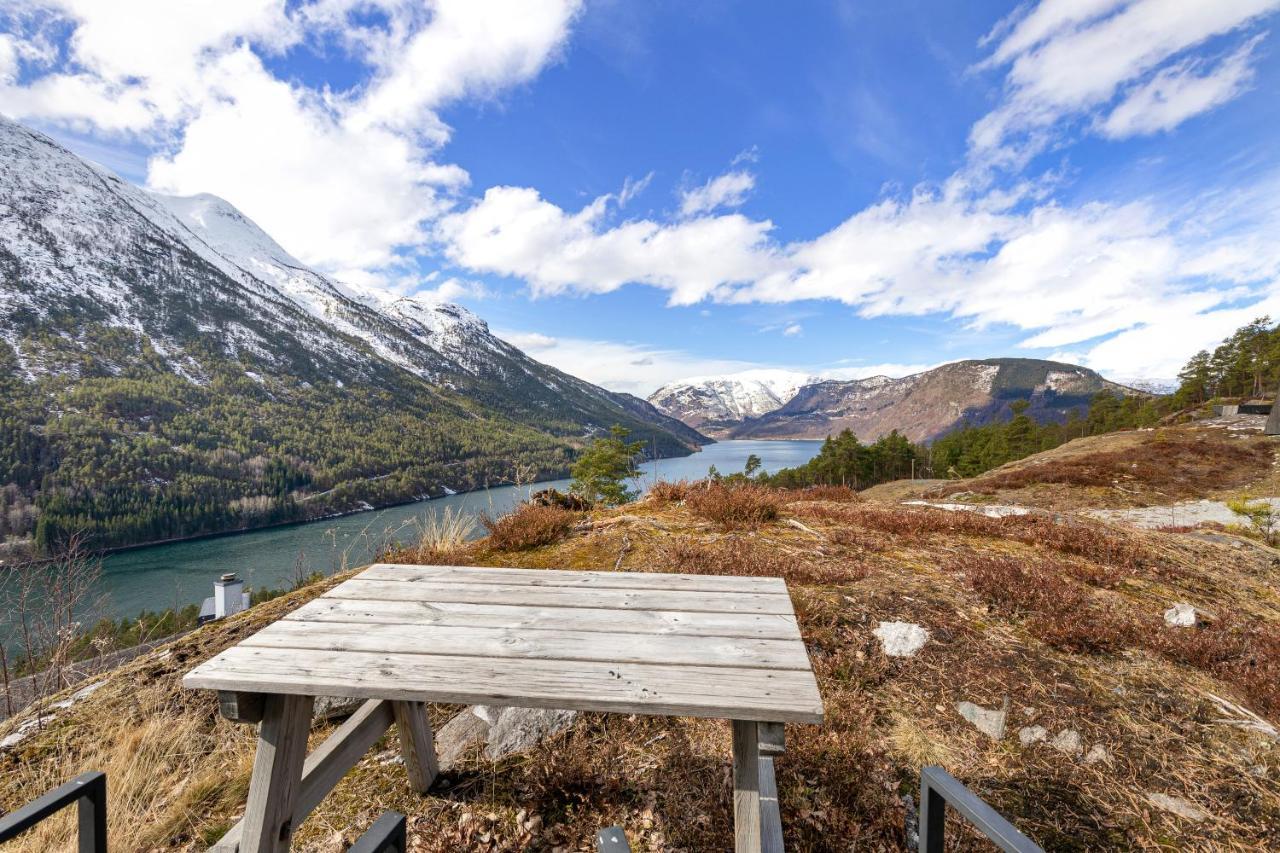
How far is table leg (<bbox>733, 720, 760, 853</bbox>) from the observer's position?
5.03 feet

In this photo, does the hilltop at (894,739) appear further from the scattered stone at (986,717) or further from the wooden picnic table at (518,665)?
the wooden picnic table at (518,665)

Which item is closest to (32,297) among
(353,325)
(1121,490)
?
(353,325)

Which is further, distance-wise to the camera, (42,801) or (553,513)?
(553,513)

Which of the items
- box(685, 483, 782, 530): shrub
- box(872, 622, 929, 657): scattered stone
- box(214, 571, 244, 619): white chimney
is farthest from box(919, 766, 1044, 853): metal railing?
box(214, 571, 244, 619): white chimney

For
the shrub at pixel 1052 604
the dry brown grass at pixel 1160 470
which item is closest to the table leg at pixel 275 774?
the shrub at pixel 1052 604

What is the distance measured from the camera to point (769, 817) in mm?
1584

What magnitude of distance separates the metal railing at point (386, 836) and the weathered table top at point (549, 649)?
1.11 ft

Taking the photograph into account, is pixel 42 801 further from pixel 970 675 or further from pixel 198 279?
pixel 198 279

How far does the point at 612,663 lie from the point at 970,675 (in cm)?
255

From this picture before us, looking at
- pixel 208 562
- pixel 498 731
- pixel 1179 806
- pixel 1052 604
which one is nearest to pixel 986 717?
pixel 1179 806

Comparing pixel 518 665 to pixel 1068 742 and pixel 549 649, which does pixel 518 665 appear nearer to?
pixel 549 649

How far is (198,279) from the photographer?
15075 cm

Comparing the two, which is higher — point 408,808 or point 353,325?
point 353,325

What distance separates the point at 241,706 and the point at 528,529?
3622 mm
